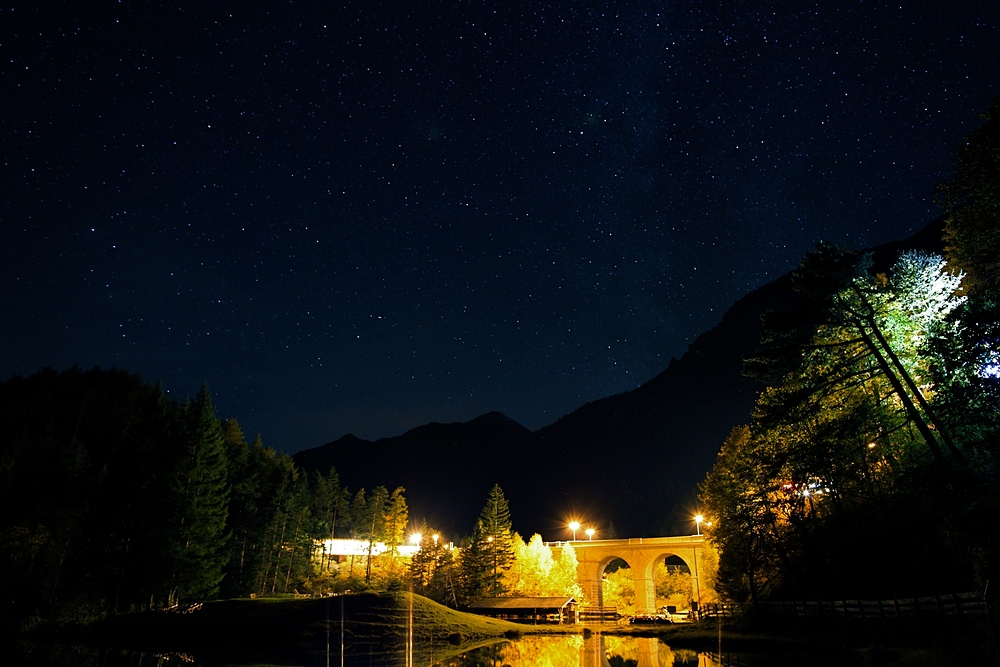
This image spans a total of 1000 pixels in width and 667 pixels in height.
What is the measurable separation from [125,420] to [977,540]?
6848cm

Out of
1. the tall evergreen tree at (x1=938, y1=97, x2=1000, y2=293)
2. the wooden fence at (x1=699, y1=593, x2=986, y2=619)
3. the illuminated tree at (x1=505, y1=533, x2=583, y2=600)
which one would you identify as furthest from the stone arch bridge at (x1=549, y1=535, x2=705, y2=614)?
the tall evergreen tree at (x1=938, y1=97, x2=1000, y2=293)

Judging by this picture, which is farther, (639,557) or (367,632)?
(639,557)

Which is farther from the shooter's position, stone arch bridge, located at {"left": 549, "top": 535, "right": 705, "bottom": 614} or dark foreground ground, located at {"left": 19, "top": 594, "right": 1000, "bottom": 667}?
stone arch bridge, located at {"left": 549, "top": 535, "right": 705, "bottom": 614}

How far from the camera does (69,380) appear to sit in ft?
225

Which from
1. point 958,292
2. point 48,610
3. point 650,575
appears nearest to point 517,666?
point 958,292

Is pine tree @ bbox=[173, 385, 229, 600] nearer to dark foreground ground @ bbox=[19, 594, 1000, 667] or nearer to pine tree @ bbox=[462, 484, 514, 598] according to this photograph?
dark foreground ground @ bbox=[19, 594, 1000, 667]

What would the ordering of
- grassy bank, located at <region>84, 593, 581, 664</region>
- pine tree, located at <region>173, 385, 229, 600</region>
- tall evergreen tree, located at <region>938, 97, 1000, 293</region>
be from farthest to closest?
pine tree, located at <region>173, 385, 229, 600</region>
grassy bank, located at <region>84, 593, 581, 664</region>
tall evergreen tree, located at <region>938, 97, 1000, 293</region>

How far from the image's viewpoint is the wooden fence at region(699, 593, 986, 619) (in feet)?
56.1

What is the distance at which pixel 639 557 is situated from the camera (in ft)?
255

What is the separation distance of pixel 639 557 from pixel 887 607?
60.1 metres

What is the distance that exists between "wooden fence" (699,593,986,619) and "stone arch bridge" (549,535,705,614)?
4127 centimetres

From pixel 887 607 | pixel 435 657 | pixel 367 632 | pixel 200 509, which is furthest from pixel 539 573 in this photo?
pixel 887 607

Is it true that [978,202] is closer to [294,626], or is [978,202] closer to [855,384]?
[855,384]

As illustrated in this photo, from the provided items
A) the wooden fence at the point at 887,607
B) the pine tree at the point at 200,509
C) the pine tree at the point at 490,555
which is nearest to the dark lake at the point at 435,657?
the wooden fence at the point at 887,607
